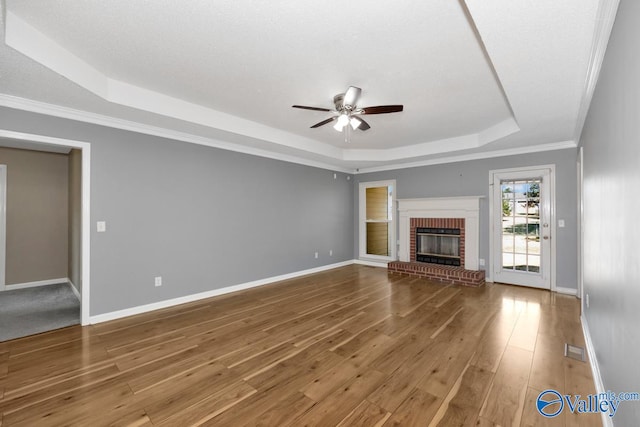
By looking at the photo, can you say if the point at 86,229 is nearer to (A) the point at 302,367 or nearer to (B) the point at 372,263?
(A) the point at 302,367

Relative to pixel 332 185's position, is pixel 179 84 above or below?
above

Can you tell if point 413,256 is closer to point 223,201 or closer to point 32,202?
point 223,201

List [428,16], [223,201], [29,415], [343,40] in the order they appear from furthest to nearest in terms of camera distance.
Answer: [223,201] → [343,40] → [428,16] → [29,415]

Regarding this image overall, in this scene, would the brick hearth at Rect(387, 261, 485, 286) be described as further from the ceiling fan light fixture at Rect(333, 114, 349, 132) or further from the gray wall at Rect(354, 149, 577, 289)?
the ceiling fan light fixture at Rect(333, 114, 349, 132)

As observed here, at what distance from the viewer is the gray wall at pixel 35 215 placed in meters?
4.89

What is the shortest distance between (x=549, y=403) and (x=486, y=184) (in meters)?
4.25

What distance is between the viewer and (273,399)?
2.00m

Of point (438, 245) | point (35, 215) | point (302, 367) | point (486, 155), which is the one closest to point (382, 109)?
point (302, 367)

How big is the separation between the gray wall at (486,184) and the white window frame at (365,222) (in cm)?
12

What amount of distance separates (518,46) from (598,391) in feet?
8.47

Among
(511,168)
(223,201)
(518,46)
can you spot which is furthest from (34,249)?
(511,168)

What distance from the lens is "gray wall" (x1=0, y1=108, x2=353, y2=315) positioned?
3439 millimetres

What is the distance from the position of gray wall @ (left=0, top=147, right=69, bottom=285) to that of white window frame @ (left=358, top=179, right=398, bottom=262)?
631 cm

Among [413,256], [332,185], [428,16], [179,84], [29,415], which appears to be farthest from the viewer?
[332,185]
